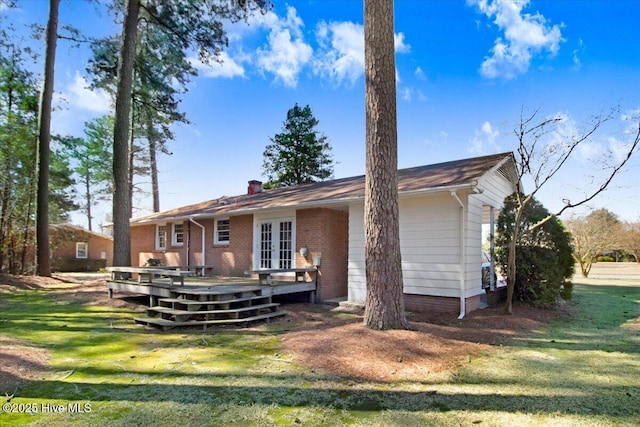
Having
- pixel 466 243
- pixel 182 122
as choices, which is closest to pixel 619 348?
pixel 466 243

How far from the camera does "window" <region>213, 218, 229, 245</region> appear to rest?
13141mm

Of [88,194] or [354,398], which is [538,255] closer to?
[354,398]

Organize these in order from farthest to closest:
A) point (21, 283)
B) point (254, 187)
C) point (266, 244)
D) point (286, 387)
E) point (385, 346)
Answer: point (254, 187)
point (21, 283)
point (266, 244)
point (385, 346)
point (286, 387)

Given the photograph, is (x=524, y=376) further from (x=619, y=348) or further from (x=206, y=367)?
(x=206, y=367)

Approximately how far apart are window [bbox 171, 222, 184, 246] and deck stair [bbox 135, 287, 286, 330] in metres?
7.03

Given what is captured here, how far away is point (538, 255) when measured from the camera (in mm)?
8750

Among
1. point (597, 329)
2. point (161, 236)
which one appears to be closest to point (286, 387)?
point (597, 329)

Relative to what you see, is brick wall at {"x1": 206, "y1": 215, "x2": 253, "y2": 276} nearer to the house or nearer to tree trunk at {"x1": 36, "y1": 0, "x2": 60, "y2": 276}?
the house

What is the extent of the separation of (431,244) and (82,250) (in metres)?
30.3

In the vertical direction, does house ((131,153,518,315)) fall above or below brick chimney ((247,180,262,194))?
below

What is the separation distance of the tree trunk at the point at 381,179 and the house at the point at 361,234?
2170mm

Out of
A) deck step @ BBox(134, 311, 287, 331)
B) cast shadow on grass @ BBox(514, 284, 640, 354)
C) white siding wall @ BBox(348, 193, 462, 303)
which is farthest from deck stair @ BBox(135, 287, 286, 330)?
cast shadow on grass @ BBox(514, 284, 640, 354)

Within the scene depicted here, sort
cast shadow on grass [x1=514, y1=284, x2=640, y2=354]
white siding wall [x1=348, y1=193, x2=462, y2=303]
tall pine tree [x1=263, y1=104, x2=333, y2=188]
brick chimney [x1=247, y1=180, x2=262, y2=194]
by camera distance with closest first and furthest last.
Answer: cast shadow on grass [x1=514, y1=284, x2=640, y2=354]
white siding wall [x1=348, y1=193, x2=462, y2=303]
brick chimney [x1=247, y1=180, x2=262, y2=194]
tall pine tree [x1=263, y1=104, x2=333, y2=188]

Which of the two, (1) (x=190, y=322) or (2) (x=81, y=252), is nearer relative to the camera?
(1) (x=190, y=322)
